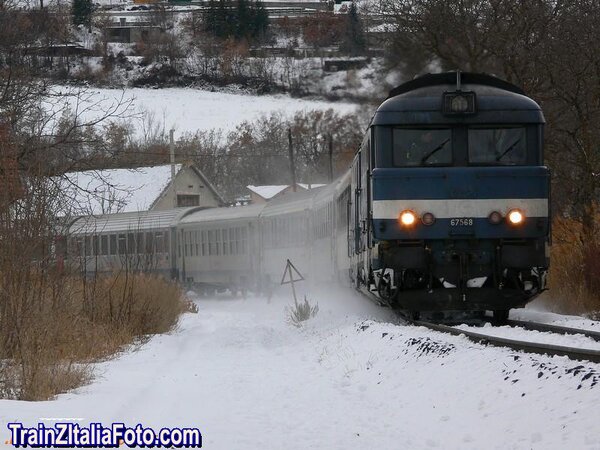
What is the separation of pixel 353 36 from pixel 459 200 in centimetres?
2267

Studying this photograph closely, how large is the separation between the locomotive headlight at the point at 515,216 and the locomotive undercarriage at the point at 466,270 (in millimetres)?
264

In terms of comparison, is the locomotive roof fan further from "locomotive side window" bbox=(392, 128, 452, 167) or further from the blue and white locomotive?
"locomotive side window" bbox=(392, 128, 452, 167)

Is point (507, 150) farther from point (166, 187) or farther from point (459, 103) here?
point (166, 187)

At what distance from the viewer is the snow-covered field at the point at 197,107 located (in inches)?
2457

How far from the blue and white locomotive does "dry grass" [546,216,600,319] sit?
3.20 m

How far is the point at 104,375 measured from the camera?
1216cm

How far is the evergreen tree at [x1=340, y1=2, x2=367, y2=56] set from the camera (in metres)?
33.6

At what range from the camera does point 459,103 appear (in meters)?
14.0

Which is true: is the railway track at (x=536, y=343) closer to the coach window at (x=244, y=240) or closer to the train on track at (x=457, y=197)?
the train on track at (x=457, y=197)

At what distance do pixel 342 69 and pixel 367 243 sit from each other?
76.1 feet

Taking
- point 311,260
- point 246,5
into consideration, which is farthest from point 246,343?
point 246,5

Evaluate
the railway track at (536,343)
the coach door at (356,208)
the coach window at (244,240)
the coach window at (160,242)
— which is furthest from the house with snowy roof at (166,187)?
the railway track at (536,343)


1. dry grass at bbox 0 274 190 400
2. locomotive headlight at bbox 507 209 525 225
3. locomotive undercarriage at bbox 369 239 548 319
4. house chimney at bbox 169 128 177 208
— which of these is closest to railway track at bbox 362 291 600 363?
locomotive undercarriage at bbox 369 239 548 319

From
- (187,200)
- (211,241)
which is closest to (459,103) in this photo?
(211,241)
